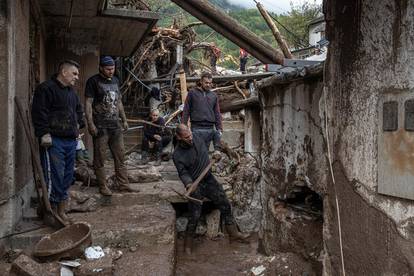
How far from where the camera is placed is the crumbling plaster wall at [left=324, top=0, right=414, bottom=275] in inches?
96.7

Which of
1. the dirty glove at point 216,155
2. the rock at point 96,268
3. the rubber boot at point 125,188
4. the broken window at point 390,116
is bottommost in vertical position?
the rock at point 96,268

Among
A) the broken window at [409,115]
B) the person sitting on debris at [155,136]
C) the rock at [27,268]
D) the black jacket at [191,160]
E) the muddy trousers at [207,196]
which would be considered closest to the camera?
the broken window at [409,115]

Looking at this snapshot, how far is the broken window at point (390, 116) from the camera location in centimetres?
246

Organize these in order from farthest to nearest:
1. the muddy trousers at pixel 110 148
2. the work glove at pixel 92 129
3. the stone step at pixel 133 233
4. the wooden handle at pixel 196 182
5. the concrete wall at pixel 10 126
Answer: the wooden handle at pixel 196 182 → the muddy trousers at pixel 110 148 → the work glove at pixel 92 129 → the stone step at pixel 133 233 → the concrete wall at pixel 10 126

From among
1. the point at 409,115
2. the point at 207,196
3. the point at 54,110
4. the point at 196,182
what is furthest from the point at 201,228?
the point at 409,115

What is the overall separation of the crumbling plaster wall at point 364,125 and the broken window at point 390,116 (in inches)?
3.3

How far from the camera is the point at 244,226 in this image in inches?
301

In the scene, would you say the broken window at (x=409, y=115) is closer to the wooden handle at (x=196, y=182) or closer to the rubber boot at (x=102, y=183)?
the wooden handle at (x=196, y=182)

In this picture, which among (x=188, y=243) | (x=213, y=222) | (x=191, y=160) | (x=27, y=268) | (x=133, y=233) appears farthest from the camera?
(x=213, y=222)

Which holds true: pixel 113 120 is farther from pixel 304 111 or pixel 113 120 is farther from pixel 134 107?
pixel 134 107

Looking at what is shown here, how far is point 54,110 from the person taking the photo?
4.82m

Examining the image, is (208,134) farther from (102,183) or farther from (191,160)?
(102,183)

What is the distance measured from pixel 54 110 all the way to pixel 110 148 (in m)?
1.45

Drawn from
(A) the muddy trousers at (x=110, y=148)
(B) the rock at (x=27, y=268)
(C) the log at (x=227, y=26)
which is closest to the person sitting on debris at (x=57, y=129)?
(A) the muddy trousers at (x=110, y=148)
